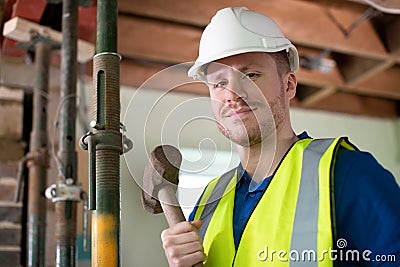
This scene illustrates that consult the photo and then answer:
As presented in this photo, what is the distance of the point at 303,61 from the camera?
418 cm

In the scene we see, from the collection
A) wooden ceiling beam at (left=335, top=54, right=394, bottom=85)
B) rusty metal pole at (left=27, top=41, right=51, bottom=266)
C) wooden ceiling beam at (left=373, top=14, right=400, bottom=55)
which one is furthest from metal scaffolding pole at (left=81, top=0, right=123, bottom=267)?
wooden ceiling beam at (left=335, top=54, right=394, bottom=85)

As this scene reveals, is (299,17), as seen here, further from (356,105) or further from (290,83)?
(290,83)

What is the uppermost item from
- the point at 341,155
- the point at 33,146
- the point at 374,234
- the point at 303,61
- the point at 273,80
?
the point at 303,61

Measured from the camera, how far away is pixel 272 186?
132 centimetres

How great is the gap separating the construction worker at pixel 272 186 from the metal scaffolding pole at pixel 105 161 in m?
0.12

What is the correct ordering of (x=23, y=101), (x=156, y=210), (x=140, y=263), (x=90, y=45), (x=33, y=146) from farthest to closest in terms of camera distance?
(x=140, y=263) < (x=23, y=101) < (x=90, y=45) < (x=33, y=146) < (x=156, y=210)

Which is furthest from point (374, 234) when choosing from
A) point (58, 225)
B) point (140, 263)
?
point (140, 263)

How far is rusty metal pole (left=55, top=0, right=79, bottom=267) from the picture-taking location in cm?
A: 184

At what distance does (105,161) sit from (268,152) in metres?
0.37

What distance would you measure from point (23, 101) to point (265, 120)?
1830 millimetres

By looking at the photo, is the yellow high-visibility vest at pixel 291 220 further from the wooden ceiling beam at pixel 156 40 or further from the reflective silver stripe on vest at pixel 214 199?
the wooden ceiling beam at pixel 156 40

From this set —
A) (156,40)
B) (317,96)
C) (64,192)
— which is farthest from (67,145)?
(317,96)

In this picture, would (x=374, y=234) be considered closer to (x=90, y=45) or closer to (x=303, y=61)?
(x=90, y=45)

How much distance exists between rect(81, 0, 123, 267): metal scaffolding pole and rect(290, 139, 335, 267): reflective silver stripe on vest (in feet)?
1.08
